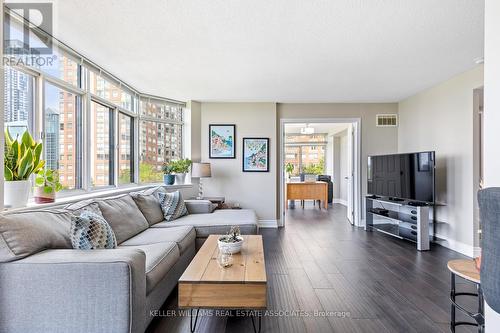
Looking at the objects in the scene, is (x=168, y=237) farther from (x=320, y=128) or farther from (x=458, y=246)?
(x=320, y=128)

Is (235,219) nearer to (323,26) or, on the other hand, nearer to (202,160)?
(202,160)

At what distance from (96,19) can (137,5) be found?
0.50m

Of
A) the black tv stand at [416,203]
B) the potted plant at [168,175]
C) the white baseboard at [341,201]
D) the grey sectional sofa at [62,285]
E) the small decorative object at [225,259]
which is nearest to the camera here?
the grey sectional sofa at [62,285]

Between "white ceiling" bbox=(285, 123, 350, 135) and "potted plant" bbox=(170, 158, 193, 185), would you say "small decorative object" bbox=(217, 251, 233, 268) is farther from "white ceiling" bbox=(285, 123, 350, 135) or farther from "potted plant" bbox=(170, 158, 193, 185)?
"white ceiling" bbox=(285, 123, 350, 135)

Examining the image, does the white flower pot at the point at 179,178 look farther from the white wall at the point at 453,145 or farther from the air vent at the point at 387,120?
the white wall at the point at 453,145

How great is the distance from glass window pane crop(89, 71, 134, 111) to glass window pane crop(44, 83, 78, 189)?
1.31 feet

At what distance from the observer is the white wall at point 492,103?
132 cm

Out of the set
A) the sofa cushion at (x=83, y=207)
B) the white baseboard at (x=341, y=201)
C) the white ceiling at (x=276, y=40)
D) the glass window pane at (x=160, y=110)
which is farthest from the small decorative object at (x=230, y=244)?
the white baseboard at (x=341, y=201)

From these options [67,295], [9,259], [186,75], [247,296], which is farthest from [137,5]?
[247,296]

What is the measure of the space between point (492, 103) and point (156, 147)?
463cm

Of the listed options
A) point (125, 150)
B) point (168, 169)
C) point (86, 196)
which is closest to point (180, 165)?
point (168, 169)

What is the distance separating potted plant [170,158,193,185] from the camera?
15.4 ft

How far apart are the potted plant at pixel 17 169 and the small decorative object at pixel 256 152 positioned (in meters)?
3.45

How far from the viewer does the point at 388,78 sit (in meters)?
3.78
